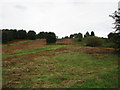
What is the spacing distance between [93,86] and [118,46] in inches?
618

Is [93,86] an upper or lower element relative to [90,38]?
lower

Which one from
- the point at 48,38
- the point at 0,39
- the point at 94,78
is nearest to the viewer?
the point at 94,78

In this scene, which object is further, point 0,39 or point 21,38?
point 21,38

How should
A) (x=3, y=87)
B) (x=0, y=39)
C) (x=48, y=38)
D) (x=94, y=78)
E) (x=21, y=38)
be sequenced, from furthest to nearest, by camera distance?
(x=21, y=38)
(x=0, y=39)
(x=48, y=38)
(x=94, y=78)
(x=3, y=87)

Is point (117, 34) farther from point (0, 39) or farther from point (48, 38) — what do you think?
point (0, 39)

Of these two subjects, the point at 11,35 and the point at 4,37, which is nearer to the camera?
the point at 4,37

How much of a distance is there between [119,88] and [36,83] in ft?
19.0

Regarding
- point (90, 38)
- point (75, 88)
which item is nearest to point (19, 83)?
point (75, 88)

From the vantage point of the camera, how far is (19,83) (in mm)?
12320

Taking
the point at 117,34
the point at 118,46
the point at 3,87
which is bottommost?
the point at 3,87

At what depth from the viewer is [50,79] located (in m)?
12.9

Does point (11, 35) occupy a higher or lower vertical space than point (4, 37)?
higher

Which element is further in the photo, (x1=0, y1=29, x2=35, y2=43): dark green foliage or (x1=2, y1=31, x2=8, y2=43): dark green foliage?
(x1=0, y1=29, x2=35, y2=43): dark green foliage

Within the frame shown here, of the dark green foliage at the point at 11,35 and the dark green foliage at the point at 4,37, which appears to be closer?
the dark green foliage at the point at 4,37
